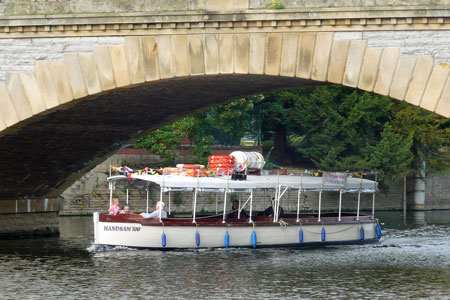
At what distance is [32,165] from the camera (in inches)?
1212

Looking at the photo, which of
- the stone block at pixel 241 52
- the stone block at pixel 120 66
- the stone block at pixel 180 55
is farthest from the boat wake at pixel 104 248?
the stone block at pixel 241 52

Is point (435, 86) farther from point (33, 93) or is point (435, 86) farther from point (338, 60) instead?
point (33, 93)

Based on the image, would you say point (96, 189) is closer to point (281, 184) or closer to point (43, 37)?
point (281, 184)

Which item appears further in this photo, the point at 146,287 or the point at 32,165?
the point at 32,165

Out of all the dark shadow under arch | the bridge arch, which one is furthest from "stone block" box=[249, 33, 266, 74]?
the dark shadow under arch

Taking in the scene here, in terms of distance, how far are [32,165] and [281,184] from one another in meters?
8.61

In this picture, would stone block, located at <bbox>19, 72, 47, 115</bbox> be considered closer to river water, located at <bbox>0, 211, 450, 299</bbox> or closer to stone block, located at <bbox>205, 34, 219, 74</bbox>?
stone block, located at <bbox>205, 34, 219, 74</bbox>

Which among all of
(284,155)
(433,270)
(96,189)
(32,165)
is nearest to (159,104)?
(32,165)

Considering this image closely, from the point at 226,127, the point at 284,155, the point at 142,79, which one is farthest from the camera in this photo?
the point at 284,155

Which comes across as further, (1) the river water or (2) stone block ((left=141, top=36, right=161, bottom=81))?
(1) the river water

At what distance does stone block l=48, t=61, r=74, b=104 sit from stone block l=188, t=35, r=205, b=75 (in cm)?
300

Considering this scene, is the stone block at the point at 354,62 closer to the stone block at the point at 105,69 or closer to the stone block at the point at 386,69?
the stone block at the point at 386,69

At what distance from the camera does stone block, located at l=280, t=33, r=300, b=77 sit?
20.4 m

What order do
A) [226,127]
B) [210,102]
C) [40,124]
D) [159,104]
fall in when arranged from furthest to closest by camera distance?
[226,127] < [210,102] < [159,104] < [40,124]
